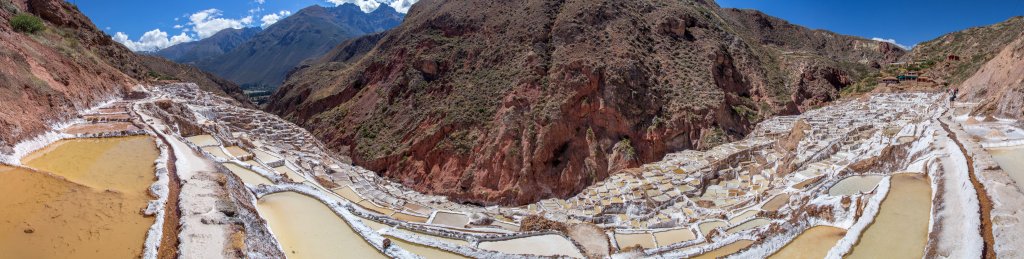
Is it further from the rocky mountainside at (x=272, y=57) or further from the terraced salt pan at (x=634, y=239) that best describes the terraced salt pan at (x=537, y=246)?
the rocky mountainside at (x=272, y=57)

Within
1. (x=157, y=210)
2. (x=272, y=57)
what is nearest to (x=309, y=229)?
(x=157, y=210)

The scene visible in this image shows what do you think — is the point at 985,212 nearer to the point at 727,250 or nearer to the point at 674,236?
the point at 727,250

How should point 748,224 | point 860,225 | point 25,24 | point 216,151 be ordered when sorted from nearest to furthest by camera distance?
point 860,225
point 748,224
point 216,151
point 25,24

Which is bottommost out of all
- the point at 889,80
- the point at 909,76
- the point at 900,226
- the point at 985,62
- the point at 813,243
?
the point at 813,243

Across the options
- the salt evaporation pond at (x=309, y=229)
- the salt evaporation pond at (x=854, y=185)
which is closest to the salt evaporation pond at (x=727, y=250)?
the salt evaporation pond at (x=854, y=185)

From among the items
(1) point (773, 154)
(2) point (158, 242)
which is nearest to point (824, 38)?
(1) point (773, 154)

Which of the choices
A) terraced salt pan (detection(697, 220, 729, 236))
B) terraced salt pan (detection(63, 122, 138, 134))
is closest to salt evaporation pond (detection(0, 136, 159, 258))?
terraced salt pan (detection(63, 122, 138, 134))

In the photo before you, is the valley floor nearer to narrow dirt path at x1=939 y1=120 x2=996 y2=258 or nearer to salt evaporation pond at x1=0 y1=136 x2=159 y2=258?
narrow dirt path at x1=939 y1=120 x2=996 y2=258
